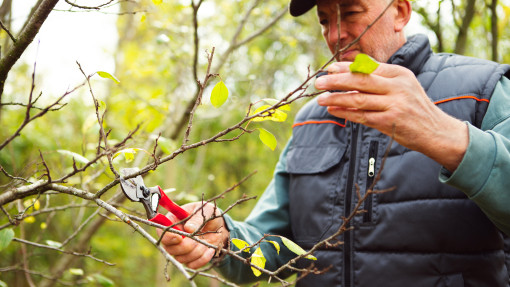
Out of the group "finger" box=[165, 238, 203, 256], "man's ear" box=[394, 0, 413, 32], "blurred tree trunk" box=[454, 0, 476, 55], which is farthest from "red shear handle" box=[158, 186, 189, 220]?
"blurred tree trunk" box=[454, 0, 476, 55]

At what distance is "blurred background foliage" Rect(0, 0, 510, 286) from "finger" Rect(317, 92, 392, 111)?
3.34ft

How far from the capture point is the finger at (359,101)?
1.32 meters

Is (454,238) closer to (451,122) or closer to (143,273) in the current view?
(451,122)

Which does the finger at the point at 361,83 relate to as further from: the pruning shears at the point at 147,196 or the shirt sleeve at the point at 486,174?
the pruning shears at the point at 147,196

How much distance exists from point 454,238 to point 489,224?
0.50 feet

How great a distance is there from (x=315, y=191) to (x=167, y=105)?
7.50 ft

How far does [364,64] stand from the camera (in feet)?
3.84

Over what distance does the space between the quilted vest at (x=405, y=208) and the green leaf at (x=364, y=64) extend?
29.2 inches

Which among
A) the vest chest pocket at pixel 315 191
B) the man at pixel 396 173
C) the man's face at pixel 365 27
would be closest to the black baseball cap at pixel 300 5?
the man at pixel 396 173

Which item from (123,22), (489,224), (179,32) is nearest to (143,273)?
(123,22)

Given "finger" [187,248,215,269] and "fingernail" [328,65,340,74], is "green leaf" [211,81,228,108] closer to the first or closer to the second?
"fingernail" [328,65,340,74]

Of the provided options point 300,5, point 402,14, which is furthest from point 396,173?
point 300,5

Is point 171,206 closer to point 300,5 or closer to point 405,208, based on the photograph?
point 405,208

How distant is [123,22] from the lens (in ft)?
26.1
